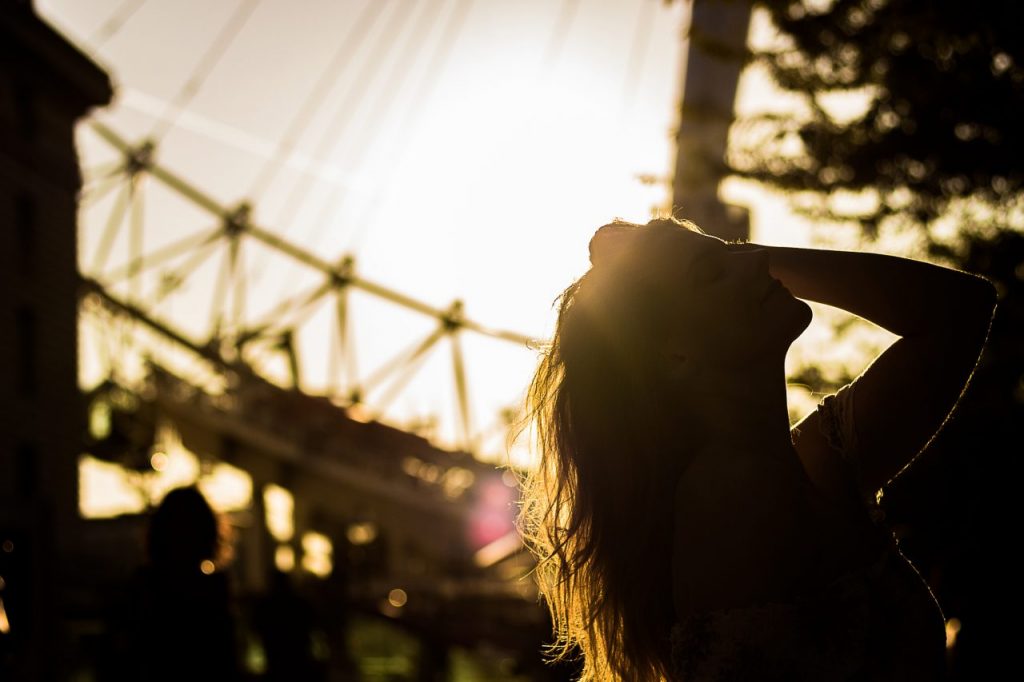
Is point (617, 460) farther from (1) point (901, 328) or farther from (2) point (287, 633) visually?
(2) point (287, 633)

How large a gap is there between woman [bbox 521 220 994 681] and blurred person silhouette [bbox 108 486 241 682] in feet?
9.09

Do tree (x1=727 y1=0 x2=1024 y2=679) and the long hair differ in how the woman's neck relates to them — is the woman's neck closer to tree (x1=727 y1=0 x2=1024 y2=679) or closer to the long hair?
the long hair

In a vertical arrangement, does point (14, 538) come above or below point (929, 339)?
above

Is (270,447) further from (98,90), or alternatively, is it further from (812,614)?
(812,614)

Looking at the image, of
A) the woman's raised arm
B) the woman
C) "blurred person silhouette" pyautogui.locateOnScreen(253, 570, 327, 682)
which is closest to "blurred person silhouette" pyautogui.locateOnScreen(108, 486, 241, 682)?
the woman

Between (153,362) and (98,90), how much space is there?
578 inches

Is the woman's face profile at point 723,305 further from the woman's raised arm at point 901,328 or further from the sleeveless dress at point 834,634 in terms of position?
the sleeveless dress at point 834,634

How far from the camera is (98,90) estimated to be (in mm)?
27766

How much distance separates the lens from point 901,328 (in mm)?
2070

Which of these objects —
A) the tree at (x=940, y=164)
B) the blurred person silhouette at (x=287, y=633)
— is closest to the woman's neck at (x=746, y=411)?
the tree at (x=940, y=164)

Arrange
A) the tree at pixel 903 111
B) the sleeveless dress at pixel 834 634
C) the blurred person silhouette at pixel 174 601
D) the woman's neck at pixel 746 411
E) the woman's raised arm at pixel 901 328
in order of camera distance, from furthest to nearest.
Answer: the tree at pixel 903 111 → the blurred person silhouette at pixel 174 601 → the woman's raised arm at pixel 901 328 → the woman's neck at pixel 746 411 → the sleeveless dress at pixel 834 634

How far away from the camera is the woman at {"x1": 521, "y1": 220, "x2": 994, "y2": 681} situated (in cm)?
178

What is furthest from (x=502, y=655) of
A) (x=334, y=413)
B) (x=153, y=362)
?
(x=153, y=362)

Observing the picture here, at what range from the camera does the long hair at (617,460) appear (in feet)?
6.53
